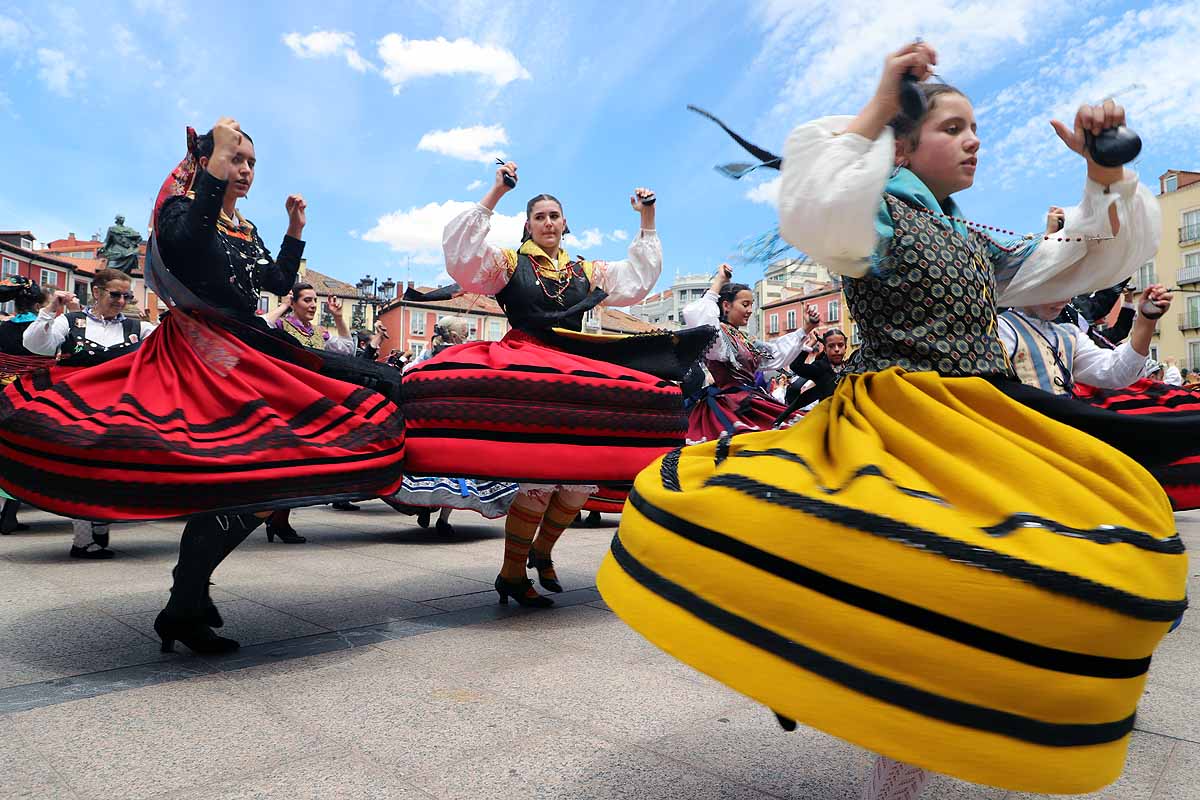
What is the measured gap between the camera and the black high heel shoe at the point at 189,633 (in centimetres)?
290

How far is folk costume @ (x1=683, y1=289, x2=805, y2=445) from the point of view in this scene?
630cm

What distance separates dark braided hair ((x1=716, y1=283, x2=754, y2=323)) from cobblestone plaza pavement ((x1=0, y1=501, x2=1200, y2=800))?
3249mm

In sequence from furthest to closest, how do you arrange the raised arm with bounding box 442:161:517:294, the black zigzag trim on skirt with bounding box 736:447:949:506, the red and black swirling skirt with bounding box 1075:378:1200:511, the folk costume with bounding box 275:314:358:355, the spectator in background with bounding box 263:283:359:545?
the folk costume with bounding box 275:314:358:355 → the spectator in background with bounding box 263:283:359:545 → the raised arm with bounding box 442:161:517:294 → the red and black swirling skirt with bounding box 1075:378:1200:511 → the black zigzag trim on skirt with bounding box 736:447:949:506

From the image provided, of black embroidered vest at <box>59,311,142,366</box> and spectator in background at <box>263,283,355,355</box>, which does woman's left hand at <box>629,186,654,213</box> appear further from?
black embroidered vest at <box>59,311,142,366</box>

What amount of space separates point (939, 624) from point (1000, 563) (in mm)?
126

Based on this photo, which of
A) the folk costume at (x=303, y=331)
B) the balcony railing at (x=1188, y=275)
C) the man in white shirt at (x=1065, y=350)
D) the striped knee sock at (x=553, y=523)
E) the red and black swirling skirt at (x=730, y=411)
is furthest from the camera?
the balcony railing at (x=1188, y=275)

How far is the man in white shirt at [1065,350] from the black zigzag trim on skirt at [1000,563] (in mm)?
1452

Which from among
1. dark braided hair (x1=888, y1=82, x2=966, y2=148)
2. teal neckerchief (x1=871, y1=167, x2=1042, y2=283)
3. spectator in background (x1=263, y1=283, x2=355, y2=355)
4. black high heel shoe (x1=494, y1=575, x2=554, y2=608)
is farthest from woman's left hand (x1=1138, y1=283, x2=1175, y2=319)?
spectator in background (x1=263, y1=283, x2=355, y2=355)

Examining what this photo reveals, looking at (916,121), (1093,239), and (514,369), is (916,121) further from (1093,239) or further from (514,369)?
(514,369)

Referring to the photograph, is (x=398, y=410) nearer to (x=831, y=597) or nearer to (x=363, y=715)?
(x=363, y=715)

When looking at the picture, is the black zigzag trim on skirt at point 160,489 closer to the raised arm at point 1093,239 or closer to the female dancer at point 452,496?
the raised arm at point 1093,239

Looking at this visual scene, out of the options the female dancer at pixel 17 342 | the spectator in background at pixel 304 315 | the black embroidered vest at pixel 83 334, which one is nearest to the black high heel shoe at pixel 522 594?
the spectator in background at pixel 304 315

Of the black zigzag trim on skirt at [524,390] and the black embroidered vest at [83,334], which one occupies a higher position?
the black embroidered vest at [83,334]

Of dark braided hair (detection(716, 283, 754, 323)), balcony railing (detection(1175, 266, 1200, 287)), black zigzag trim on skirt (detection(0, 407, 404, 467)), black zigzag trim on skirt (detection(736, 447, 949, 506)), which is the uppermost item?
balcony railing (detection(1175, 266, 1200, 287))
